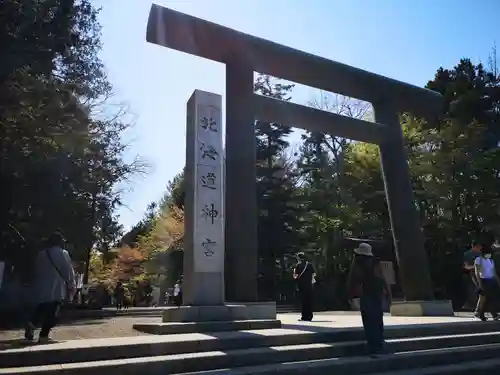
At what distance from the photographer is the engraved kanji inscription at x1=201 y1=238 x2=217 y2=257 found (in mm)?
7699

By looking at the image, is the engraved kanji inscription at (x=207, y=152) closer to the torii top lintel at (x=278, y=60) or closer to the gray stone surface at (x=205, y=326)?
the torii top lintel at (x=278, y=60)

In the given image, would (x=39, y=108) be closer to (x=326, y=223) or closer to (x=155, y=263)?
(x=326, y=223)

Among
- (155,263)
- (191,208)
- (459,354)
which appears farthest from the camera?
(155,263)

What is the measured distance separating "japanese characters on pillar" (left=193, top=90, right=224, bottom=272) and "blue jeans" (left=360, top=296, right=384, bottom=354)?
259cm

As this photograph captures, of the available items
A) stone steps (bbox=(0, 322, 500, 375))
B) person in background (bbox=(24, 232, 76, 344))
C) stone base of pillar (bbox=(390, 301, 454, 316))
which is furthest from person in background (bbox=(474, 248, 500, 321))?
person in background (bbox=(24, 232, 76, 344))

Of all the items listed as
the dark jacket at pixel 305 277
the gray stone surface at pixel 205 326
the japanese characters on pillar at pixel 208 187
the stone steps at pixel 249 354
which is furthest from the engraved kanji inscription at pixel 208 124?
the dark jacket at pixel 305 277

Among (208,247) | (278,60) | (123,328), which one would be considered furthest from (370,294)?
(278,60)

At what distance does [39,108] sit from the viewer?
1373 cm

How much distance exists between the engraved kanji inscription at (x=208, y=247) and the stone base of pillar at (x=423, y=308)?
5.34 m

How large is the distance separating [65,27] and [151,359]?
11877mm

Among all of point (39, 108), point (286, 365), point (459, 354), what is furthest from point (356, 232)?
point (286, 365)

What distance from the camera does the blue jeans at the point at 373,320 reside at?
603 centimetres

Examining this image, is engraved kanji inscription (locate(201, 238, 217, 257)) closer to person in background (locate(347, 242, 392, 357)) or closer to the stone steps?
the stone steps

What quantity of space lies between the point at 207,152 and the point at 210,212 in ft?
3.40
